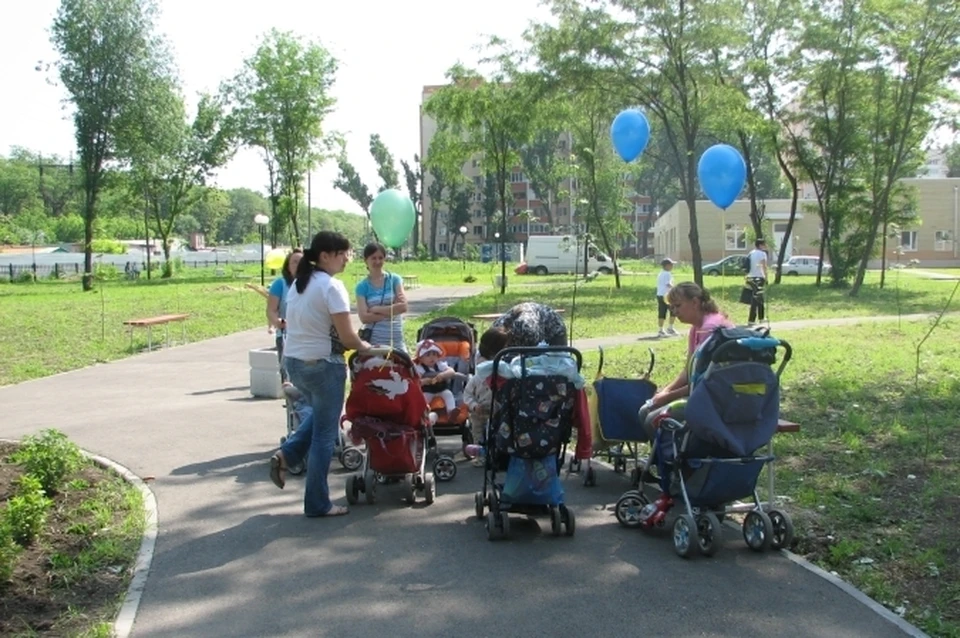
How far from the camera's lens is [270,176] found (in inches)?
2084

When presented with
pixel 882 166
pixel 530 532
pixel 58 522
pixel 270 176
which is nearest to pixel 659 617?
pixel 530 532

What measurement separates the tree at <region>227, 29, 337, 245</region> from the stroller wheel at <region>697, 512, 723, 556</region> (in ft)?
153

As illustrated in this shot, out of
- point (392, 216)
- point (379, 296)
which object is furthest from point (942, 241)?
point (379, 296)

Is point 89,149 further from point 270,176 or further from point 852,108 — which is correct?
point 852,108

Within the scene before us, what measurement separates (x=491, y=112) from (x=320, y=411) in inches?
997

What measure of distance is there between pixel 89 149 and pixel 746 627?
1858 inches

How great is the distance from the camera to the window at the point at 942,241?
6262cm

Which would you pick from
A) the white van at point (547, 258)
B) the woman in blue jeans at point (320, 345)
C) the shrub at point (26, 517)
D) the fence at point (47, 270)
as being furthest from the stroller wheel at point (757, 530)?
the fence at point (47, 270)

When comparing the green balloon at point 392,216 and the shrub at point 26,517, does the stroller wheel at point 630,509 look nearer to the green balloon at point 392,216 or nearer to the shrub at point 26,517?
the shrub at point 26,517

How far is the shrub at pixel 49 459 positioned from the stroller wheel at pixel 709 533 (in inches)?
182

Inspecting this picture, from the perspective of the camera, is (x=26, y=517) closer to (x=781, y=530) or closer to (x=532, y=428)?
(x=532, y=428)

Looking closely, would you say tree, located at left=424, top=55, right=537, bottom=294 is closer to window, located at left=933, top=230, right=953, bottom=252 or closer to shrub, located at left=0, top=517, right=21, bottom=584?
shrub, located at left=0, top=517, right=21, bottom=584

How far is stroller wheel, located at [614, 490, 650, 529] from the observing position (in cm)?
594

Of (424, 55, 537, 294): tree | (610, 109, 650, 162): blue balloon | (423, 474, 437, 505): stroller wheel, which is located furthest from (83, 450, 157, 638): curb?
(424, 55, 537, 294): tree
